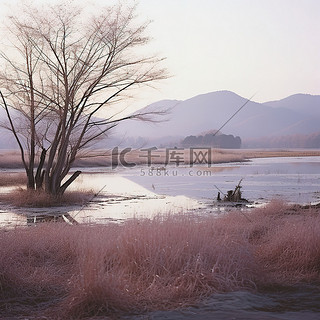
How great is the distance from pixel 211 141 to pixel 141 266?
312 ft

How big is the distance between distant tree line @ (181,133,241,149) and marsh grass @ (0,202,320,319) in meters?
80.8

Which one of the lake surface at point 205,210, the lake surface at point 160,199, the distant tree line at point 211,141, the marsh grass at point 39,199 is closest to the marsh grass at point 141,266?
the lake surface at point 205,210

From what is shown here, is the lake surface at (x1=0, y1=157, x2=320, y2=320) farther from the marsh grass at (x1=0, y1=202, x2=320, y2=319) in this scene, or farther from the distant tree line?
the distant tree line

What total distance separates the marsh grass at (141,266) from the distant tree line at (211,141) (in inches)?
3181

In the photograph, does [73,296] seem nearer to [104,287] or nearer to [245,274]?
[104,287]

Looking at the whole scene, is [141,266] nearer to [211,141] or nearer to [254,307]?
[254,307]

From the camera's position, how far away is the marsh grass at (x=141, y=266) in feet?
19.8

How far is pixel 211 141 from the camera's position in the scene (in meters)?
102

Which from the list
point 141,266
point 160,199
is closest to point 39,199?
Answer: point 160,199

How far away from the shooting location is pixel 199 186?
2488cm

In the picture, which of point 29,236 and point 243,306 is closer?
point 243,306

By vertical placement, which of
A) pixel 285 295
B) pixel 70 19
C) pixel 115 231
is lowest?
pixel 285 295

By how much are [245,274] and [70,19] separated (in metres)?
12.4

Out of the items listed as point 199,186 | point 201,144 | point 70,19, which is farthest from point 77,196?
point 201,144
